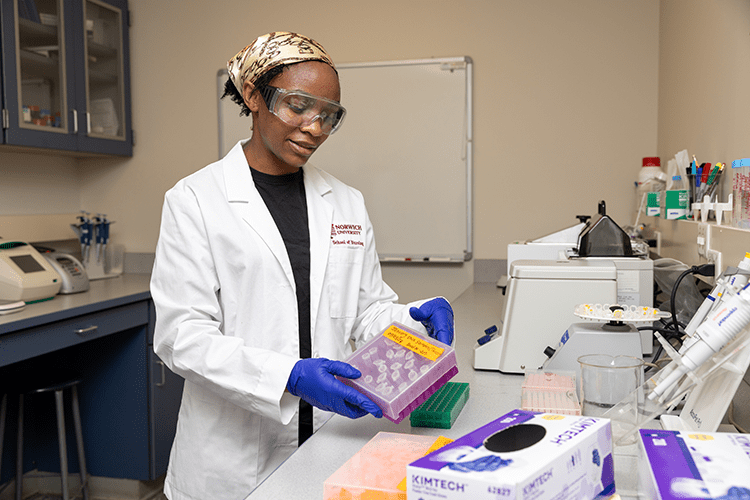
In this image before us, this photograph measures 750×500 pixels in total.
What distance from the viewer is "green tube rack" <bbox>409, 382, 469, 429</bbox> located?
1.04 metres

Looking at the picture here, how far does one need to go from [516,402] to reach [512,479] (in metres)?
0.65

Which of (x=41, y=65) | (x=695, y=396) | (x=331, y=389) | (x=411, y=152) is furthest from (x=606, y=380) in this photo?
(x=41, y=65)

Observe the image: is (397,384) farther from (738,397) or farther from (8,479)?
(8,479)

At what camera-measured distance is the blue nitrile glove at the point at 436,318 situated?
1.21 m

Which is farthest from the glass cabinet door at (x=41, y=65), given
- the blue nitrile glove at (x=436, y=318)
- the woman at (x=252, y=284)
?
the blue nitrile glove at (x=436, y=318)

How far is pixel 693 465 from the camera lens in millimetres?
629

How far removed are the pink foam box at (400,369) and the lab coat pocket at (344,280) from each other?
31 cm

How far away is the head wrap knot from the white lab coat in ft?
0.66

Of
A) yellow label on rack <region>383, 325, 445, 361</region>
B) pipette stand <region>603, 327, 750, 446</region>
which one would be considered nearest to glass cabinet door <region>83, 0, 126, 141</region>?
yellow label on rack <region>383, 325, 445, 361</region>

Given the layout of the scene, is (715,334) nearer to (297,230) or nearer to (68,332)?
(297,230)

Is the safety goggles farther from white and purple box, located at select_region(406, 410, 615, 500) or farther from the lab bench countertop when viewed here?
the lab bench countertop

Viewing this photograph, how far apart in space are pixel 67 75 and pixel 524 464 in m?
2.97

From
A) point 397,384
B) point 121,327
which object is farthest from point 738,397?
point 121,327

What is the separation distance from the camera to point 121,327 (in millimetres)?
2492
